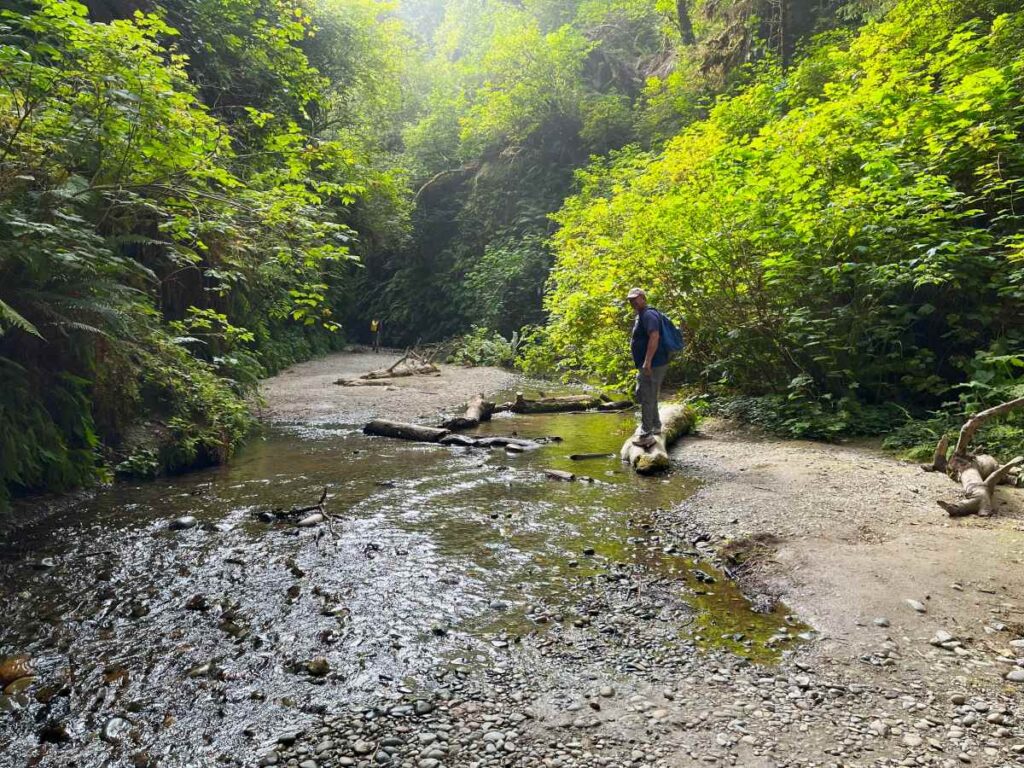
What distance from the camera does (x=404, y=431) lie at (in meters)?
10.0

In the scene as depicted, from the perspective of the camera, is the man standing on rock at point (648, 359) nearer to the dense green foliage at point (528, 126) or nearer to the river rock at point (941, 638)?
the river rock at point (941, 638)

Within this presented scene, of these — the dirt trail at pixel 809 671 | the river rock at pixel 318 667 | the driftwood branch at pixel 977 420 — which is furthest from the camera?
the driftwood branch at pixel 977 420

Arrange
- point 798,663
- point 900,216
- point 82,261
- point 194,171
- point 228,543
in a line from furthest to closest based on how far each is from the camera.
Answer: point 900,216 < point 194,171 < point 82,261 < point 228,543 < point 798,663

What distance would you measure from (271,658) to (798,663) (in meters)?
3.07

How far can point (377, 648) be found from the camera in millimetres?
3516

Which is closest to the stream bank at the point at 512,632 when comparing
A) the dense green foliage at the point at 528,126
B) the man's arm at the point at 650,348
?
the man's arm at the point at 650,348

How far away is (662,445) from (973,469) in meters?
3.40

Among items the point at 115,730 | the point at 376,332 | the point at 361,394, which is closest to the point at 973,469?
the point at 115,730

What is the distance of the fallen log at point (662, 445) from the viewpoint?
750cm

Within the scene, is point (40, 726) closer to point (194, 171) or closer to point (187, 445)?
point (187, 445)

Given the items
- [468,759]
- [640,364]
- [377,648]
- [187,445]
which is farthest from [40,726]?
[640,364]

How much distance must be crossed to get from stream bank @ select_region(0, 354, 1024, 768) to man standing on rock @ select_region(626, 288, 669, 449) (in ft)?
5.69

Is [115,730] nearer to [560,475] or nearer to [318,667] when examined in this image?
[318,667]

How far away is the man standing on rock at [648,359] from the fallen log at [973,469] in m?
3.22
